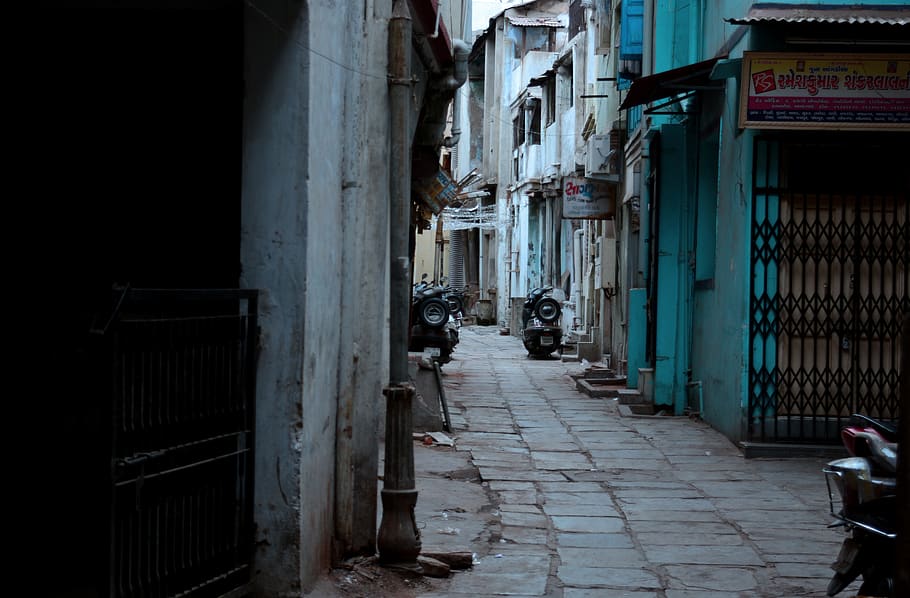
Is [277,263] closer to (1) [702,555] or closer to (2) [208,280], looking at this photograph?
(2) [208,280]

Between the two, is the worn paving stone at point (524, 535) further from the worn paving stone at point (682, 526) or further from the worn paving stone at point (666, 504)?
the worn paving stone at point (666, 504)

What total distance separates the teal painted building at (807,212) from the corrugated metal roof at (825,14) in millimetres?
18

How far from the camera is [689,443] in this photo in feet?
38.5

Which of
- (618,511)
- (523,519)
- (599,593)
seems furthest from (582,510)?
(599,593)

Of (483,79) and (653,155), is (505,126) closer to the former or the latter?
(483,79)

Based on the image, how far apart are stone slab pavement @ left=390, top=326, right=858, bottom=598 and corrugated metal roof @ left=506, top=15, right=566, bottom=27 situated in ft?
94.5

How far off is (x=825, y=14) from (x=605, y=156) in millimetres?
10391

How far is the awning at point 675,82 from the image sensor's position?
1163 cm

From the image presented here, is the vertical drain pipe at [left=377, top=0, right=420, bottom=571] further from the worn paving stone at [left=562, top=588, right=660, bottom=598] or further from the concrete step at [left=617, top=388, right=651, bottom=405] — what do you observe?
the concrete step at [left=617, top=388, right=651, bottom=405]

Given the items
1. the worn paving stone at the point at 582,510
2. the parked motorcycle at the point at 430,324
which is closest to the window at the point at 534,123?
the parked motorcycle at the point at 430,324

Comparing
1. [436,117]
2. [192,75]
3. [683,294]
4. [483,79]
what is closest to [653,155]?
[683,294]

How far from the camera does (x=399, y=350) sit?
6.30 metres

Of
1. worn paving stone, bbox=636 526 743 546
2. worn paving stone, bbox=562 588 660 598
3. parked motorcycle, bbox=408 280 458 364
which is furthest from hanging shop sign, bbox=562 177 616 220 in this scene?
worn paving stone, bbox=562 588 660 598

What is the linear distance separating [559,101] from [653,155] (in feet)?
53.5
